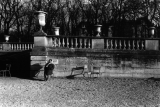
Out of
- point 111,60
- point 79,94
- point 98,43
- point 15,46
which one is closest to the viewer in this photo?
point 79,94

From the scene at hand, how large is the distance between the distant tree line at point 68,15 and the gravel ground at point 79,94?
1898 centimetres

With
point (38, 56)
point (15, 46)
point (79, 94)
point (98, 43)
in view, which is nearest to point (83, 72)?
point (98, 43)

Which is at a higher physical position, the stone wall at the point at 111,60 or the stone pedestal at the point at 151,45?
the stone pedestal at the point at 151,45

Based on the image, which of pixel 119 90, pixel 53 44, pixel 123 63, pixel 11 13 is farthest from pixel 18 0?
pixel 119 90

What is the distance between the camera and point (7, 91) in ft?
23.9

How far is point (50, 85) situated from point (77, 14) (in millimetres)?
26273

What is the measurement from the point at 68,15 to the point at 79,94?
1152 inches

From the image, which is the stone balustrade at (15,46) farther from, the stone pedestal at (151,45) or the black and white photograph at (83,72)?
the stone pedestal at (151,45)

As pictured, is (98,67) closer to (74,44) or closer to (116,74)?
(116,74)

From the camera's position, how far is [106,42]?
1048 centimetres

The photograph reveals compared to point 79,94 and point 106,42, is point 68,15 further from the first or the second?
point 79,94

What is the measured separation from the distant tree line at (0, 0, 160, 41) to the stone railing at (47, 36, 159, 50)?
15.5 meters

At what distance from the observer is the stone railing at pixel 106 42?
10.4 metres

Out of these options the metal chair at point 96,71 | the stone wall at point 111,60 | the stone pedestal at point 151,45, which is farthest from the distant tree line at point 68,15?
the metal chair at point 96,71
